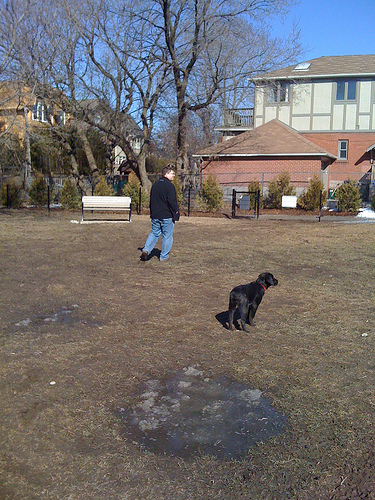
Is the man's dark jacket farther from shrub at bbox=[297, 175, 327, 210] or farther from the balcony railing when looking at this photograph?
the balcony railing

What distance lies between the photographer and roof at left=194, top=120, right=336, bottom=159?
1200 inches

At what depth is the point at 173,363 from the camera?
4609 millimetres

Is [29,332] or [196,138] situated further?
[196,138]

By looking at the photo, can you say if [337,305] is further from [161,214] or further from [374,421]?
[161,214]

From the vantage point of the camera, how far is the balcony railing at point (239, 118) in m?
41.5

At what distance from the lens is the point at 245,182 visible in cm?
3073

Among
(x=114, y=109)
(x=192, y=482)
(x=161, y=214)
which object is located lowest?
(x=192, y=482)

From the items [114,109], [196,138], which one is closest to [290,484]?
[114,109]

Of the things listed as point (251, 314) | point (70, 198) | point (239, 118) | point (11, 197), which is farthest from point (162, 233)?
point (239, 118)

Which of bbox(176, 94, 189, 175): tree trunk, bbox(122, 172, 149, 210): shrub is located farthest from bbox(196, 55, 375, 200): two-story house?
bbox(122, 172, 149, 210): shrub

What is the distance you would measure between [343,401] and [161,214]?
222 inches

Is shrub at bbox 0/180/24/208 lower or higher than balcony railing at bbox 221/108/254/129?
lower

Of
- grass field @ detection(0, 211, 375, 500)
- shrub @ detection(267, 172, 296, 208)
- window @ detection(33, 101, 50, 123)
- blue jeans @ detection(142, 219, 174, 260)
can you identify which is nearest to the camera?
grass field @ detection(0, 211, 375, 500)

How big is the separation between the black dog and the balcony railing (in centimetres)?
3729
